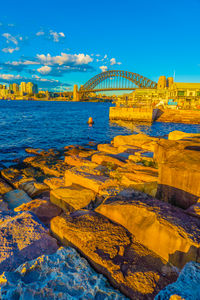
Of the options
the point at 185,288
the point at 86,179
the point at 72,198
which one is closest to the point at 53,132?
the point at 86,179

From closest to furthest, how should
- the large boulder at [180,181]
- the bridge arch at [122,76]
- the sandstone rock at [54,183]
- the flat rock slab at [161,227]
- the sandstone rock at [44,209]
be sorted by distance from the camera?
the flat rock slab at [161,227], the large boulder at [180,181], the sandstone rock at [44,209], the sandstone rock at [54,183], the bridge arch at [122,76]

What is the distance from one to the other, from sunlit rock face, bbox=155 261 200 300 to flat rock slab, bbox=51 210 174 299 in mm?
287

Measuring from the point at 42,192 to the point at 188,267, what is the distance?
17.8ft

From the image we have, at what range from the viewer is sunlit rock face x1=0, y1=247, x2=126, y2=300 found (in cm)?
155

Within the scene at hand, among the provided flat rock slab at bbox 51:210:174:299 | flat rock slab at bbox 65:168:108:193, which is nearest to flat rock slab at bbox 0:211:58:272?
flat rock slab at bbox 51:210:174:299

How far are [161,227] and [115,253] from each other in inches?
24.8

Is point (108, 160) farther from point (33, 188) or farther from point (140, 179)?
point (33, 188)

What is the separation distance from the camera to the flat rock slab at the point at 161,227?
1.85 meters

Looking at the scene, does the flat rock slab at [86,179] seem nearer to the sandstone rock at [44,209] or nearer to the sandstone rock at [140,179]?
the sandstone rock at [140,179]

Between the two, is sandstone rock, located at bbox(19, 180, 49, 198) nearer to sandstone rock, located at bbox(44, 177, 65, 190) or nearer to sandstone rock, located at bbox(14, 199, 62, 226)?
sandstone rock, located at bbox(44, 177, 65, 190)

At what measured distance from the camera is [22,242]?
2.38m

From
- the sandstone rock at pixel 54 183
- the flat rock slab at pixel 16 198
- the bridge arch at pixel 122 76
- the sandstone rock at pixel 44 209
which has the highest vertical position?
the bridge arch at pixel 122 76

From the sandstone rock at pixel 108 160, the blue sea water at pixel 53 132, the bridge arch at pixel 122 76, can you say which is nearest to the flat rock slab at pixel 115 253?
the sandstone rock at pixel 108 160

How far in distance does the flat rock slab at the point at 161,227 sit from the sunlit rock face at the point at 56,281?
0.71 metres
